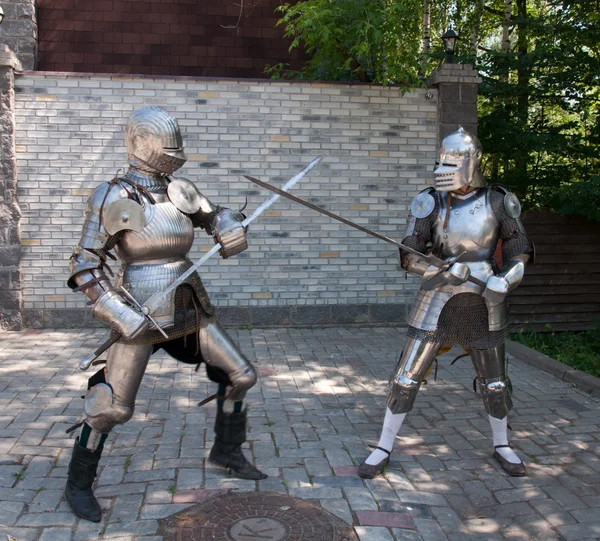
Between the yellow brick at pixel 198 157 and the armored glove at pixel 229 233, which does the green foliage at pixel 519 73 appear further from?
the armored glove at pixel 229 233

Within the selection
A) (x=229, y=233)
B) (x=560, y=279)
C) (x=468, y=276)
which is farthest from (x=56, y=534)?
(x=560, y=279)

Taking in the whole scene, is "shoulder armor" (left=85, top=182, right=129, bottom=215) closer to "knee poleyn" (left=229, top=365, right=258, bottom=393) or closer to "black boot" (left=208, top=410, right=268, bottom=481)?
"knee poleyn" (left=229, top=365, right=258, bottom=393)

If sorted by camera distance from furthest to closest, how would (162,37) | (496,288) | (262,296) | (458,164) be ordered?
(162,37) < (262,296) < (458,164) < (496,288)

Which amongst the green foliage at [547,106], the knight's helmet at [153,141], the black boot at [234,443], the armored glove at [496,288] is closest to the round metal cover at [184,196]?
the knight's helmet at [153,141]

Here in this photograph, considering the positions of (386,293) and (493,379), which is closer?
(493,379)

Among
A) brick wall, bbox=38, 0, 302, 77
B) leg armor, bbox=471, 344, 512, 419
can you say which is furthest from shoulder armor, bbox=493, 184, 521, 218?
brick wall, bbox=38, 0, 302, 77

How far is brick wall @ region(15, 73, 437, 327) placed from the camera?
682 centimetres

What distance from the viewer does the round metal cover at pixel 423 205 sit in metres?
3.54

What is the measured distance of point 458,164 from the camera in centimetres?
344

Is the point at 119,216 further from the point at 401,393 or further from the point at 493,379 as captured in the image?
the point at 493,379

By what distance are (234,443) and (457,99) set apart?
528 cm

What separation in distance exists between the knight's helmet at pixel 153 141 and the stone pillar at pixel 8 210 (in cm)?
423

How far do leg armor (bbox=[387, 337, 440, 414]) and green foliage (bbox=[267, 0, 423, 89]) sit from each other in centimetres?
408

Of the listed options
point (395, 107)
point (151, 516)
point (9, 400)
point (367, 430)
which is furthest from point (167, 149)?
point (395, 107)
